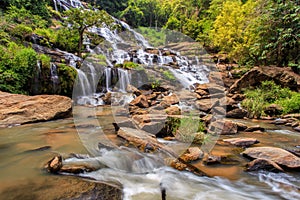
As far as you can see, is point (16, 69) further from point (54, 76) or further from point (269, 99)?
point (269, 99)

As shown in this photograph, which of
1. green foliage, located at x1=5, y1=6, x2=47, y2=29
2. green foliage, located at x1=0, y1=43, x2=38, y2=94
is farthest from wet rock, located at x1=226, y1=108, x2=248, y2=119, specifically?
green foliage, located at x1=5, y1=6, x2=47, y2=29

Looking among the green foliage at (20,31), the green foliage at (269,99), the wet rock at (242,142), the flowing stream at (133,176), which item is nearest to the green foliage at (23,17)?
the green foliage at (20,31)

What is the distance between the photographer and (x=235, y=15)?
1598 centimetres

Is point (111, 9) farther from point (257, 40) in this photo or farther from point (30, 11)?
point (257, 40)

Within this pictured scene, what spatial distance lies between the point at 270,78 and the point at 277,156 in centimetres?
943

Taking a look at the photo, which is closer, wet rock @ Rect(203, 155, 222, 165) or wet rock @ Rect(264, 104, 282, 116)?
wet rock @ Rect(203, 155, 222, 165)

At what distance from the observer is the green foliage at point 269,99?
27.9 feet

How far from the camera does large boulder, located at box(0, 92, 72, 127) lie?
254 inches

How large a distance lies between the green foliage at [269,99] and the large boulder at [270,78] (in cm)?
40

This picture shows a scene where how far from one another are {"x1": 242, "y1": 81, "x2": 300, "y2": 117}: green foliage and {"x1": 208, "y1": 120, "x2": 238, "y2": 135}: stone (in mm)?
3084

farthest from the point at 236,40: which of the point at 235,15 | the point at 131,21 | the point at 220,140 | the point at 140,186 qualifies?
the point at 131,21

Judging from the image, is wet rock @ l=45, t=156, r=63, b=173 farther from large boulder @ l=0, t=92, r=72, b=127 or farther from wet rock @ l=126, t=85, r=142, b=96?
wet rock @ l=126, t=85, r=142, b=96

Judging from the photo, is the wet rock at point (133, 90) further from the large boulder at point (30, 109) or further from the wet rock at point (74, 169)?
the wet rock at point (74, 169)

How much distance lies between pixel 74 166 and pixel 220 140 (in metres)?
3.26
